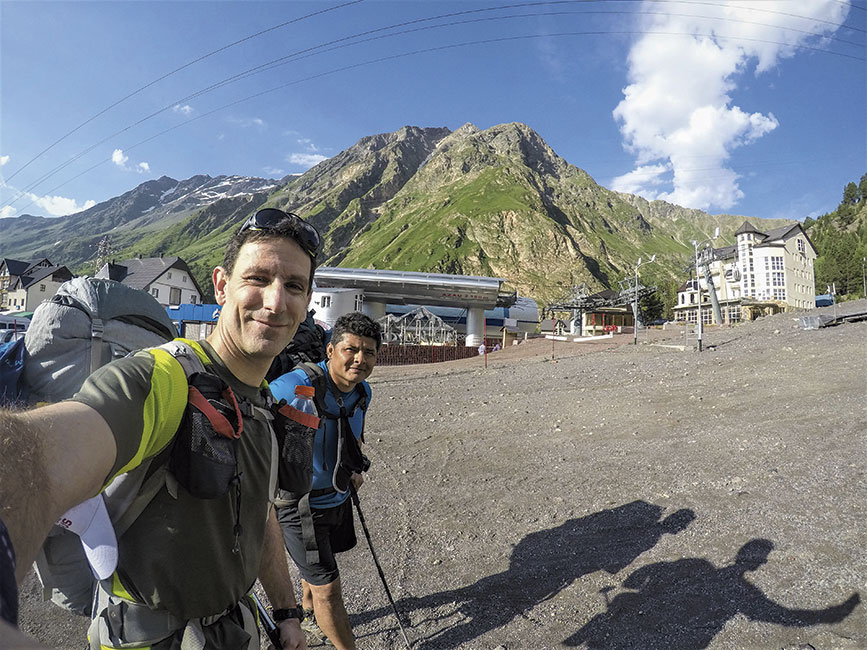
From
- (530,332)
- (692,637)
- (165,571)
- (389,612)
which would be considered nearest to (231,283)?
(165,571)

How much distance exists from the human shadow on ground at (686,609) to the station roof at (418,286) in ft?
137

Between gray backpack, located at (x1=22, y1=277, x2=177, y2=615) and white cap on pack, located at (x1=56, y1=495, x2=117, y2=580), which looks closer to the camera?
white cap on pack, located at (x1=56, y1=495, x2=117, y2=580)

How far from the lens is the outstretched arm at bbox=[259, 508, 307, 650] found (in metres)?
2.12

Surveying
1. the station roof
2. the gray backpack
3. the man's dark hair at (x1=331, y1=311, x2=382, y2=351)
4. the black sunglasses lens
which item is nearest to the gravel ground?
the man's dark hair at (x1=331, y1=311, x2=382, y2=351)

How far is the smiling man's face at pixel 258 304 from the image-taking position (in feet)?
5.66

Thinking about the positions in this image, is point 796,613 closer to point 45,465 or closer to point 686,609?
point 686,609

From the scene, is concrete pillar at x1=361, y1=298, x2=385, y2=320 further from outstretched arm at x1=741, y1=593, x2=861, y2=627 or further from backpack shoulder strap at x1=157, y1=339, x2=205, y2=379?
backpack shoulder strap at x1=157, y1=339, x2=205, y2=379

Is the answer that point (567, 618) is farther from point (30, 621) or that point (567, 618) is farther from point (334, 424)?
point (30, 621)

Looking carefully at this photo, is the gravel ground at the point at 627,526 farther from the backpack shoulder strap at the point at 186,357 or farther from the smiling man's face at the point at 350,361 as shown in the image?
the backpack shoulder strap at the point at 186,357

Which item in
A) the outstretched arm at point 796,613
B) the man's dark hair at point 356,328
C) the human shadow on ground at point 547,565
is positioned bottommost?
the human shadow on ground at point 547,565

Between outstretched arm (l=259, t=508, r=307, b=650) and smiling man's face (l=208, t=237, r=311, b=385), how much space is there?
3.00ft

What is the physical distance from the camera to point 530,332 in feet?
197

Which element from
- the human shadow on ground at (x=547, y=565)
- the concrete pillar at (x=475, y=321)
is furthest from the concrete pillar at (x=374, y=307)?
the human shadow on ground at (x=547, y=565)

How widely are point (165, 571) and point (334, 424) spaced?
86.1 inches
